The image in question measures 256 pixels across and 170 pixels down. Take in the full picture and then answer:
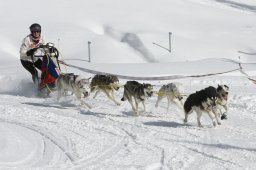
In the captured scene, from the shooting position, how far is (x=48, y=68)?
1052 centimetres

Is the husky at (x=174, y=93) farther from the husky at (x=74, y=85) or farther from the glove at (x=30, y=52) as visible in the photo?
the glove at (x=30, y=52)

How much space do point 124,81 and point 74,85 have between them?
241 centimetres

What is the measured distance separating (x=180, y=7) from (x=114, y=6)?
281 centimetres

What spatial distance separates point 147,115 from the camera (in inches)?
337

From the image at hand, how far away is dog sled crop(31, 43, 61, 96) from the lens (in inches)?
412

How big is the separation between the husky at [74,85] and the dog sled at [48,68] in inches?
20.3

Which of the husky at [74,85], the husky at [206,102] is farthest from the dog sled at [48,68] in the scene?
the husky at [206,102]

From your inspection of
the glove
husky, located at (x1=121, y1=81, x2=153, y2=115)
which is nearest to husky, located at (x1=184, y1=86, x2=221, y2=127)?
husky, located at (x1=121, y1=81, x2=153, y2=115)

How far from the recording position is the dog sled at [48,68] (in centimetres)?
1047

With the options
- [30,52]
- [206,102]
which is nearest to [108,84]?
[30,52]

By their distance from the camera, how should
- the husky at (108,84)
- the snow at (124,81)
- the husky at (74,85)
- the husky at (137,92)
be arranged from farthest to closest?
the husky at (108,84)
the husky at (74,85)
the husky at (137,92)
the snow at (124,81)

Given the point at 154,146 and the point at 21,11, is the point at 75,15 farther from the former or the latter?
the point at 154,146

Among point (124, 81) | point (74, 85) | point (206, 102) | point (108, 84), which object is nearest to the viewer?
point (206, 102)

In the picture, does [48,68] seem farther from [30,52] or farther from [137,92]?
[137,92]
